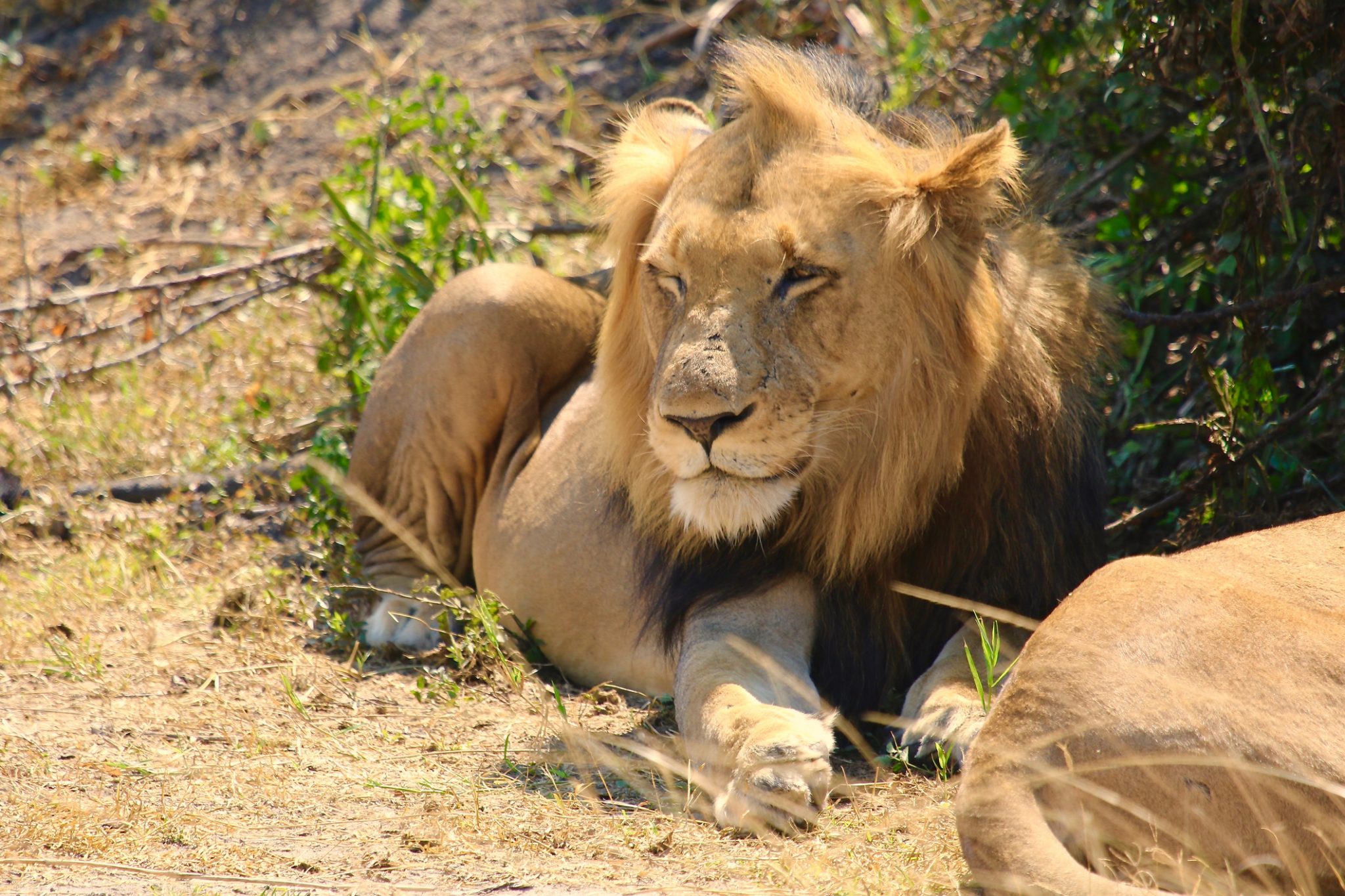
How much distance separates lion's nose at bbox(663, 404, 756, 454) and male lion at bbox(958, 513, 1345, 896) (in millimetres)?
879

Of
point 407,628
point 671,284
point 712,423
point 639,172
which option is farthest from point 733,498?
point 407,628

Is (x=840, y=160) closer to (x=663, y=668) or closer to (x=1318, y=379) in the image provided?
(x=663, y=668)

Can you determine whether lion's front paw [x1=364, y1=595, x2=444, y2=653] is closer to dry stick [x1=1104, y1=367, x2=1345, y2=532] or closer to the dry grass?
the dry grass

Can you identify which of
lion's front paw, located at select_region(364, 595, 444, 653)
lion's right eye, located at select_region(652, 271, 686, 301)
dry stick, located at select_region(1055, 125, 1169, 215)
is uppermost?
dry stick, located at select_region(1055, 125, 1169, 215)

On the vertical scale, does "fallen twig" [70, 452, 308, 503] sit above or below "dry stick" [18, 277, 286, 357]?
below

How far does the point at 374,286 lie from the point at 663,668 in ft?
8.26

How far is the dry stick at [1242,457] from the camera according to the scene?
3.75 meters

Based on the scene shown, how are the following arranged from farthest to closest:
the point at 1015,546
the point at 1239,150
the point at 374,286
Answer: the point at 374,286 → the point at 1239,150 → the point at 1015,546

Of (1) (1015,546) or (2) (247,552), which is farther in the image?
(2) (247,552)

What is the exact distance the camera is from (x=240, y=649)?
13.9 ft

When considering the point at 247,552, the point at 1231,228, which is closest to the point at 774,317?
the point at 1231,228

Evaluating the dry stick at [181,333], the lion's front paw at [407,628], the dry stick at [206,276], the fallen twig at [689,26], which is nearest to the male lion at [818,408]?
the lion's front paw at [407,628]

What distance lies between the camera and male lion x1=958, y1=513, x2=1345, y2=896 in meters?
2.04

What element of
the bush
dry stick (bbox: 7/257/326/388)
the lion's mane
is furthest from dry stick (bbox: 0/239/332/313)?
the bush
